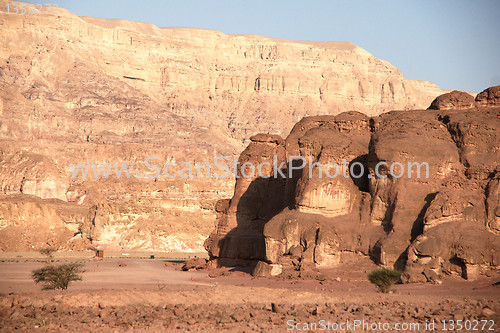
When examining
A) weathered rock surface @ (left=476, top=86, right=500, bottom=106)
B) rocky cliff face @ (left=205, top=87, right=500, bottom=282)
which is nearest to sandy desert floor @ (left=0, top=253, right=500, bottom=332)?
rocky cliff face @ (left=205, top=87, right=500, bottom=282)

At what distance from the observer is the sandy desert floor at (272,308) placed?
21.8 metres

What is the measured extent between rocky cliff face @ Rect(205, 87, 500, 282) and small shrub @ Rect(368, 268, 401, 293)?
5.96 ft

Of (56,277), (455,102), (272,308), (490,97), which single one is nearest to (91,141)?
(455,102)

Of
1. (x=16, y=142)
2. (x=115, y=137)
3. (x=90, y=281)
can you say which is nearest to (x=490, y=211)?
(x=90, y=281)

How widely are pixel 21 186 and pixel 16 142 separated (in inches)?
623

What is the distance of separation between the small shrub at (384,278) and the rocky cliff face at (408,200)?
182 cm

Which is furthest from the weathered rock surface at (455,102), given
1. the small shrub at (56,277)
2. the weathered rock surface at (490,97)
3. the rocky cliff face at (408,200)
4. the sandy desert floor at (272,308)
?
the small shrub at (56,277)

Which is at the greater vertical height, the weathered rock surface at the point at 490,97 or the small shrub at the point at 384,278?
the weathered rock surface at the point at 490,97

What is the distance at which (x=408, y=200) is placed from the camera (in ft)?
116

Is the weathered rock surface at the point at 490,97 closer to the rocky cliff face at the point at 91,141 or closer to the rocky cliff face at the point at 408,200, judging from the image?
the rocky cliff face at the point at 408,200

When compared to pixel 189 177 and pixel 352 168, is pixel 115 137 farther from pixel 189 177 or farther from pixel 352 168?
pixel 352 168

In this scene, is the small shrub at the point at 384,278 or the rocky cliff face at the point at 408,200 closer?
the small shrub at the point at 384,278

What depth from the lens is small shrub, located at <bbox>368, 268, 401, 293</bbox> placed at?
1169 inches

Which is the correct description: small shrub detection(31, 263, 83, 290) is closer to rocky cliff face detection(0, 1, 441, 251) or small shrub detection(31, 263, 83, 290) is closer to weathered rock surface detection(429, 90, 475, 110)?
weathered rock surface detection(429, 90, 475, 110)
